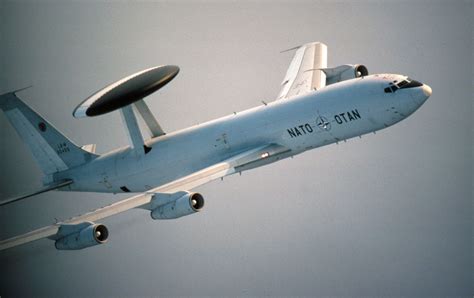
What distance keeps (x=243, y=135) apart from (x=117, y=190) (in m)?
14.4

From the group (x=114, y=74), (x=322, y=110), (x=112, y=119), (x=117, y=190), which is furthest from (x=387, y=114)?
(x=114, y=74)

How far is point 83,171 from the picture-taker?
98.8 m

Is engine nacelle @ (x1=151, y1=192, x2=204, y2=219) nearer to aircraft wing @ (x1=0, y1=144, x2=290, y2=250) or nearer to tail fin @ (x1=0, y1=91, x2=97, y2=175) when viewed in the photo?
aircraft wing @ (x1=0, y1=144, x2=290, y2=250)

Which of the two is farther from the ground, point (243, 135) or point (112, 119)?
point (112, 119)

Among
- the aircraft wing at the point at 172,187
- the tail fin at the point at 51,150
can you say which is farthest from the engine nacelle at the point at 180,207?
the tail fin at the point at 51,150

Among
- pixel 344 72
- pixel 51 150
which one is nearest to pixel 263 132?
pixel 344 72

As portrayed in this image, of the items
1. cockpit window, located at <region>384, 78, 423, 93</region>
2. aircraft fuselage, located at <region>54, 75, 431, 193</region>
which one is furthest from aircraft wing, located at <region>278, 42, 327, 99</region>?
cockpit window, located at <region>384, 78, 423, 93</region>

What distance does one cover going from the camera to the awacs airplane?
82.3m

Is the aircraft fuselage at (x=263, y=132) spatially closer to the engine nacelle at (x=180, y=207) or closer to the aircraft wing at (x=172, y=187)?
the aircraft wing at (x=172, y=187)

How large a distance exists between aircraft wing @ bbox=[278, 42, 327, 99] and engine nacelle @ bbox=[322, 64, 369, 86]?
0.74 meters

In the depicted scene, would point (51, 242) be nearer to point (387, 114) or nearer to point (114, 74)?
point (387, 114)

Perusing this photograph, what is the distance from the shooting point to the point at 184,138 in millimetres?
95188

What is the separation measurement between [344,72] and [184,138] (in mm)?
18608

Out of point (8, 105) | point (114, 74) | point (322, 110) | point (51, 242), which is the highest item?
point (114, 74)
